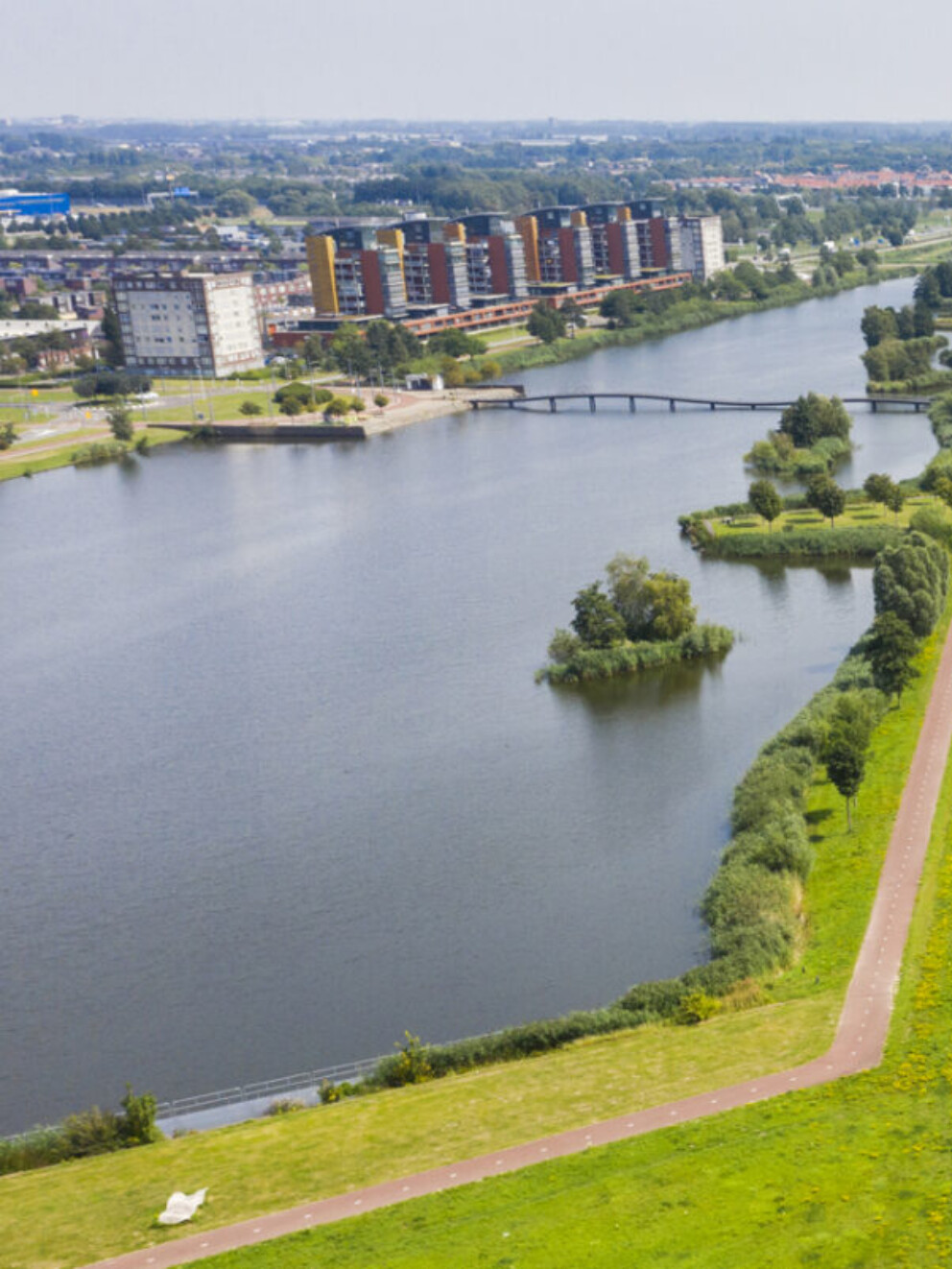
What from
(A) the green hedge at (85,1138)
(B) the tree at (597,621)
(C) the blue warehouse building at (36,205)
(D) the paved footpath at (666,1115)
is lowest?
(A) the green hedge at (85,1138)

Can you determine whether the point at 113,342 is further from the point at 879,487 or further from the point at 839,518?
the point at 879,487

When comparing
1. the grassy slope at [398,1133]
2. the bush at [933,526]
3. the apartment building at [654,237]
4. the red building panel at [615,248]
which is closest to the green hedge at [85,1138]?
the grassy slope at [398,1133]

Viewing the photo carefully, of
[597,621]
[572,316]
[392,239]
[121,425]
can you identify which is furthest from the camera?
[572,316]

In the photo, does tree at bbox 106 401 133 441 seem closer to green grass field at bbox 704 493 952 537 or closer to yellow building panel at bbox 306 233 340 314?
yellow building panel at bbox 306 233 340 314

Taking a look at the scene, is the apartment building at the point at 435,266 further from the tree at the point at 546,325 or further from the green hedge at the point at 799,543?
the green hedge at the point at 799,543

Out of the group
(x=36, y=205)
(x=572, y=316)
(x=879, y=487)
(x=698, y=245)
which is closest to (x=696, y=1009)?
(x=879, y=487)

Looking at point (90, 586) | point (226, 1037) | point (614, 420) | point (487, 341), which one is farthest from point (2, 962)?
point (487, 341)

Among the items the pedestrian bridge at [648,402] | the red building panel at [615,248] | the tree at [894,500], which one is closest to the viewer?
the tree at [894,500]

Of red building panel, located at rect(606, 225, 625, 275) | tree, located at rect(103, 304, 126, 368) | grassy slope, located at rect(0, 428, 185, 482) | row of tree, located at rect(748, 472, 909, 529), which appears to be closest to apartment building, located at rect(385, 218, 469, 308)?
red building panel, located at rect(606, 225, 625, 275)
